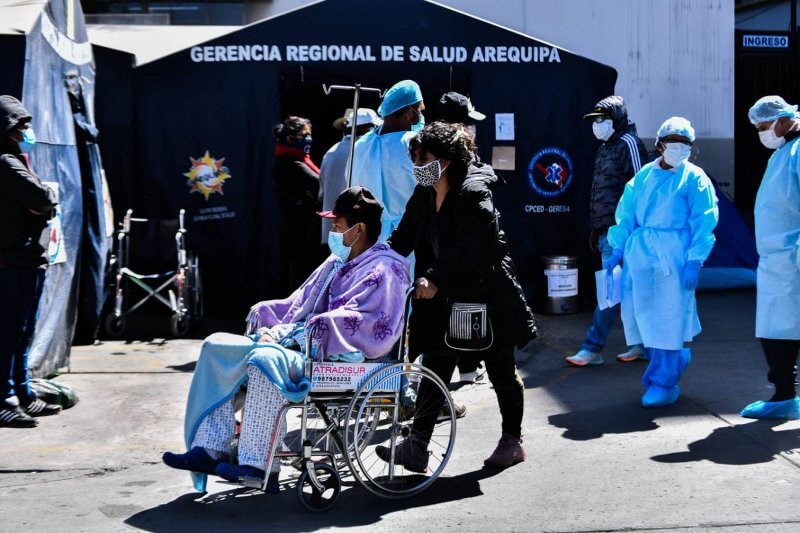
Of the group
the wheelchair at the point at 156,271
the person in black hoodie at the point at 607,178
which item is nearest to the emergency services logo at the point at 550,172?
the person in black hoodie at the point at 607,178

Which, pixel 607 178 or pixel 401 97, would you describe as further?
pixel 607 178

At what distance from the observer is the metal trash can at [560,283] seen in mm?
10031

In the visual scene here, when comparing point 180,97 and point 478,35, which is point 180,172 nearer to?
point 180,97

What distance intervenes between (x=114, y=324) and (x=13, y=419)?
2.76 meters

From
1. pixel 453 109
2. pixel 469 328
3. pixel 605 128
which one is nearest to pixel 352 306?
pixel 469 328

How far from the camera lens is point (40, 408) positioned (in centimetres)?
668

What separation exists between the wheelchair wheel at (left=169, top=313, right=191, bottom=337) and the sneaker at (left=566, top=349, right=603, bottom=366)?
3368mm

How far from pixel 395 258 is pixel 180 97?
5.36 meters

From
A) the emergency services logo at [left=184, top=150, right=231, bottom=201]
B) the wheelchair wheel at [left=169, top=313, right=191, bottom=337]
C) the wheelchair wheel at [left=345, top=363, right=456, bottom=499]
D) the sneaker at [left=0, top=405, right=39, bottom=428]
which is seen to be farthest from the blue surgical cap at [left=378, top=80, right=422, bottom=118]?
the emergency services logo at [left=184, top=150, right=231, bottom=201]

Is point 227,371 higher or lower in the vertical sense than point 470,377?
higher

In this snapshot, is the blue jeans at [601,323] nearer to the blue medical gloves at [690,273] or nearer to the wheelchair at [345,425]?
the blue medical gloves at [690,273]

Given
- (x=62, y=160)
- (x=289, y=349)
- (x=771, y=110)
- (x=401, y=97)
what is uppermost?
(x=401, y=97)

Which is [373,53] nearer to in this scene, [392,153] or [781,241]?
[392,153]

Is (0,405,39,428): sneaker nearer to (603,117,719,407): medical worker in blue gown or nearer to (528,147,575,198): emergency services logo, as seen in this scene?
(603,117,719,407): medical worker in blue gown
